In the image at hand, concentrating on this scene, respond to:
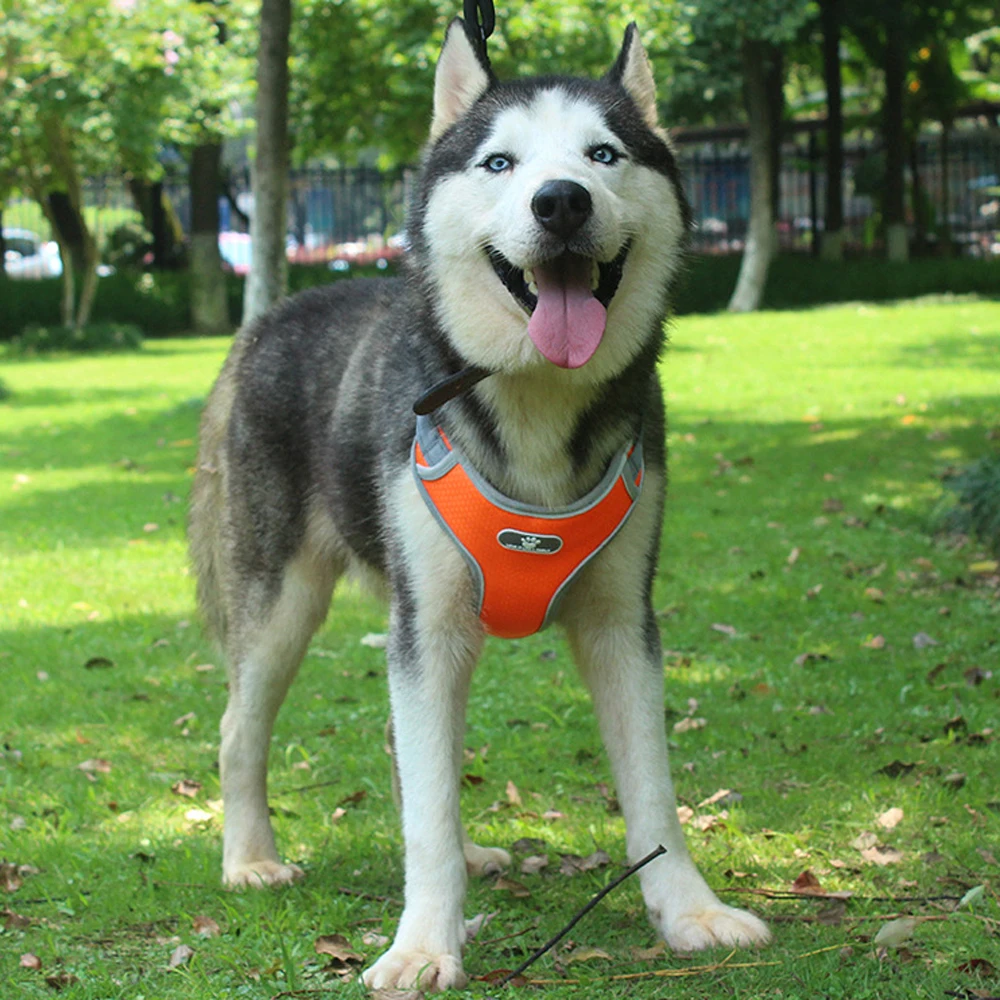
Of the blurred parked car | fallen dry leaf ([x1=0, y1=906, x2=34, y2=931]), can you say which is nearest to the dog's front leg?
fallen dry leaf ([x1=0, y1=906, x2=34, y2=931])

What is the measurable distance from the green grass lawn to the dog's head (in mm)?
1572

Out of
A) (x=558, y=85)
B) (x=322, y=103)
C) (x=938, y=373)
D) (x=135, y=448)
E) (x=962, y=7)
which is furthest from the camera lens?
(x=962, y=7)

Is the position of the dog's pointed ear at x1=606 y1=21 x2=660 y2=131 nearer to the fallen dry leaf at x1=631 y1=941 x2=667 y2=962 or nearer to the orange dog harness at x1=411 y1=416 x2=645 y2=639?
the orange dog harness at x1=411 y1=416 x2=645 y2=639

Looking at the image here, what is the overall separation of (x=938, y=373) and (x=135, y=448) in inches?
328

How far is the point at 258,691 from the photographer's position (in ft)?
14.3

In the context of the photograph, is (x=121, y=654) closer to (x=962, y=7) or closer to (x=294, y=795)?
(x=294, y=795)

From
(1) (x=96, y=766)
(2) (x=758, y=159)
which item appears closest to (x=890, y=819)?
(1) (x=96, y=766)

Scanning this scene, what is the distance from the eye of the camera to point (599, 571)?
142 inches

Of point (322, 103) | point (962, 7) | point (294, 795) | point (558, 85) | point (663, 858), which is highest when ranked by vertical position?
point (962, 7)

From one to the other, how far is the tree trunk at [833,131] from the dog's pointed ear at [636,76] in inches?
992

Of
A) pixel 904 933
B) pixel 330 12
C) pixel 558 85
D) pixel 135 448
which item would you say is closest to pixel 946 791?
pixel 904 933

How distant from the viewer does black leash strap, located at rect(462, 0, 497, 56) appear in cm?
375

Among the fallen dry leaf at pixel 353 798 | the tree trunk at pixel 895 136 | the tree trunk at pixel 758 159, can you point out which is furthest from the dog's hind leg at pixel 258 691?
the tree trunk at pixel 895 136

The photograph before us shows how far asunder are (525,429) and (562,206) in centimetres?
64
